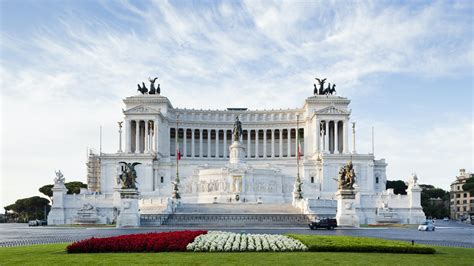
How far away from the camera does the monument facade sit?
297 feet

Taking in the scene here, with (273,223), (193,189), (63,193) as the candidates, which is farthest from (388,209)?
(63,193)

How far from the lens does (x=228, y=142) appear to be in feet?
485

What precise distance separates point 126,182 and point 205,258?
3814 cm

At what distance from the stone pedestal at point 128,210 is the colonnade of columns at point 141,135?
230ft

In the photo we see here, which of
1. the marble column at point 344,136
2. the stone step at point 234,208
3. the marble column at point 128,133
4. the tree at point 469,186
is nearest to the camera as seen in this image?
the stone step at point 234,208

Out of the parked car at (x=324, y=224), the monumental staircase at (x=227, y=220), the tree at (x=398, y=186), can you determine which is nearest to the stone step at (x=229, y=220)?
the monumental staircase at (x=227, y=220)

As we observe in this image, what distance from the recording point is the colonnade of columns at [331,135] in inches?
5261

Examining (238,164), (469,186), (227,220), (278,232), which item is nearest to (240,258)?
(278,232)

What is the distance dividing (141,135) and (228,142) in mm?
22290

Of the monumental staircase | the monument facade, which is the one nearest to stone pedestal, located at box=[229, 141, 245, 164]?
the monument facade

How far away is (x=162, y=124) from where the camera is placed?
452 ft

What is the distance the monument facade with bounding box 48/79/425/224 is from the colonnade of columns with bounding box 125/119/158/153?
0.76 ft

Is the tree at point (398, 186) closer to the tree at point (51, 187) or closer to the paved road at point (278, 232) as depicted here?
the tree at point (51, 187)

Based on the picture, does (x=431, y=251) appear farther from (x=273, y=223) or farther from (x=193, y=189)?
(x=193, y=189)
